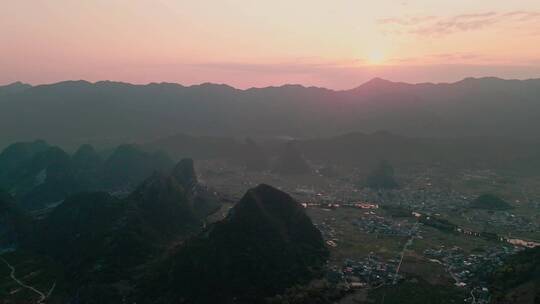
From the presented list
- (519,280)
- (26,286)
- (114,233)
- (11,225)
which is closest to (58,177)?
(11,225)

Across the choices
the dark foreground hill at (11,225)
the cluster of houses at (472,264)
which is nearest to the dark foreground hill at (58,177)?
the dark foreground hill at (11,225)

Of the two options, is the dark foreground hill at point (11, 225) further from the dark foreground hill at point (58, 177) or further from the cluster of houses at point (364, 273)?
the cluster of houses at point (364, 273)

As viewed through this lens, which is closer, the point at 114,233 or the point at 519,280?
the point at 519,280

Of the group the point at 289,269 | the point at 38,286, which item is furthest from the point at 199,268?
the point at 38,286

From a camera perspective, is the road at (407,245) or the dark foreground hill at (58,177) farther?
the dark foreground hill at (58,177)

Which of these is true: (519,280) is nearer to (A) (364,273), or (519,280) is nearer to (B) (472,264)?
(B) (472,264)

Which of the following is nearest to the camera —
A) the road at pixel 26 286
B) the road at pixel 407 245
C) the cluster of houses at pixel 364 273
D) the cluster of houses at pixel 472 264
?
the cluster of houses at pixel 472 264

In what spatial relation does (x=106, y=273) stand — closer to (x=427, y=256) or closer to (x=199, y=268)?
(x=199, y=268)

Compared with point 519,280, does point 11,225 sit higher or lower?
lower

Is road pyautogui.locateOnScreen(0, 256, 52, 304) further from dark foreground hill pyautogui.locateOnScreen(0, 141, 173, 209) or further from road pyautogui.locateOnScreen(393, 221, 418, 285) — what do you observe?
road pyautogui.locateOnScreen(393, 221, 418, 285)
